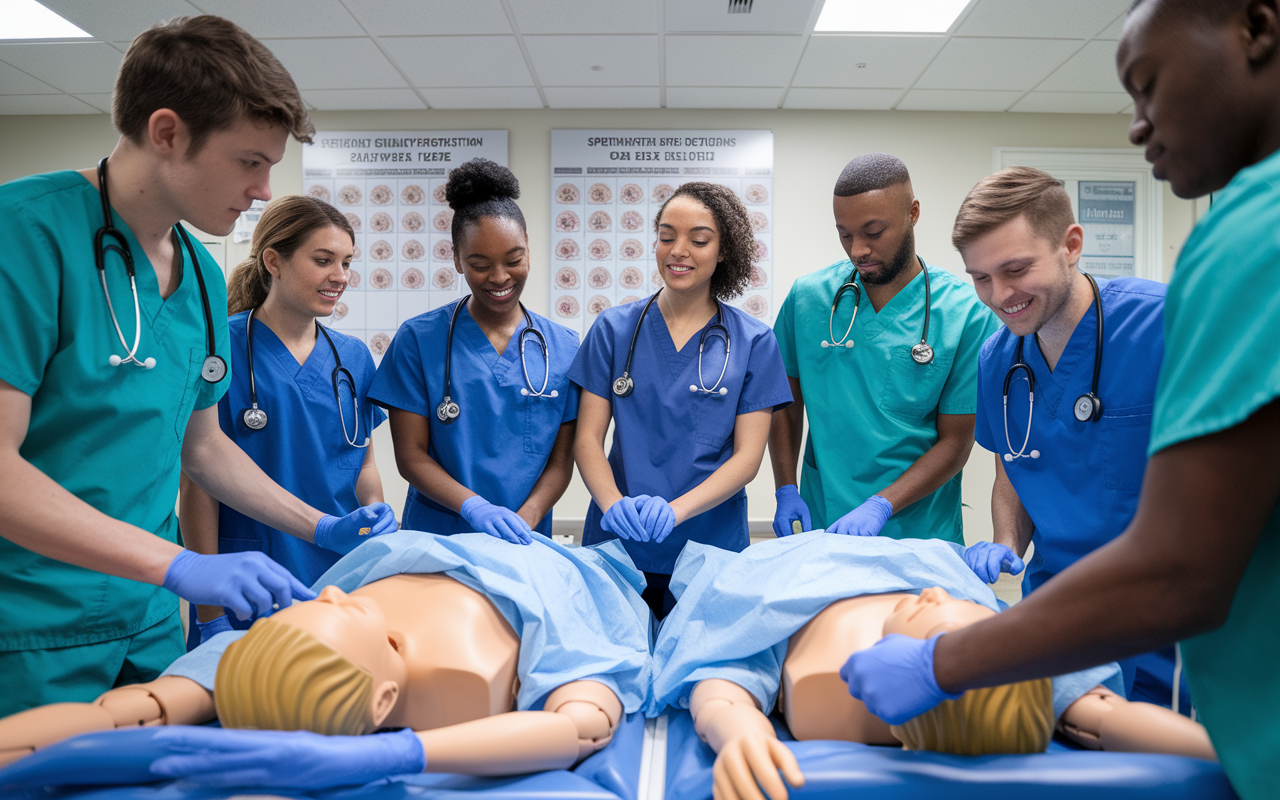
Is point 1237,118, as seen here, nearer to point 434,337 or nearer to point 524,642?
point 524,642

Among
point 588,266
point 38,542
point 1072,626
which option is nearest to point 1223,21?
point 1072,626

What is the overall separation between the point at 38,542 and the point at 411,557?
0.51 metres

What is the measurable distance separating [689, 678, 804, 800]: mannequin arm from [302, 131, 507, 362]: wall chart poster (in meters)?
3.25

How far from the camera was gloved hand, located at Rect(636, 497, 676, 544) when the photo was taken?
1.47 metres

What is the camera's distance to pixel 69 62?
328 cm

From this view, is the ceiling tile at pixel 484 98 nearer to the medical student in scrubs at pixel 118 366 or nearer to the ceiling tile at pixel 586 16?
the ceiling tile at pixel 586 16


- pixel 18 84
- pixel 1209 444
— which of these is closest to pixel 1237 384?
pixel 1209 444

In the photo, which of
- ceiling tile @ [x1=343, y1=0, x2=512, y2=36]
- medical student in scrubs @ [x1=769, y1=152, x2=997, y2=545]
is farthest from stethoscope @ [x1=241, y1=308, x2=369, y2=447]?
ceiling tile @ [x1=343, y1=0, x2=512, y2=36]

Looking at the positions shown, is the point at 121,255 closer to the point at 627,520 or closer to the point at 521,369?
the point at 521,369

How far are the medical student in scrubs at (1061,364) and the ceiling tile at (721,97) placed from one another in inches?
94.7

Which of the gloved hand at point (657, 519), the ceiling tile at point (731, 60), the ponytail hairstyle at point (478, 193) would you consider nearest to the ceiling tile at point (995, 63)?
the ceiling tile at point (731, 60)

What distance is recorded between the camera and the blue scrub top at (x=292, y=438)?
172 cm

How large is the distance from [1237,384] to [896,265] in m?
1.39

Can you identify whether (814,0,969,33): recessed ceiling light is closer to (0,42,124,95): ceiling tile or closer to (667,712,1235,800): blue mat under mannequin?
(667,712,1235,800): blue mat under mannequin
